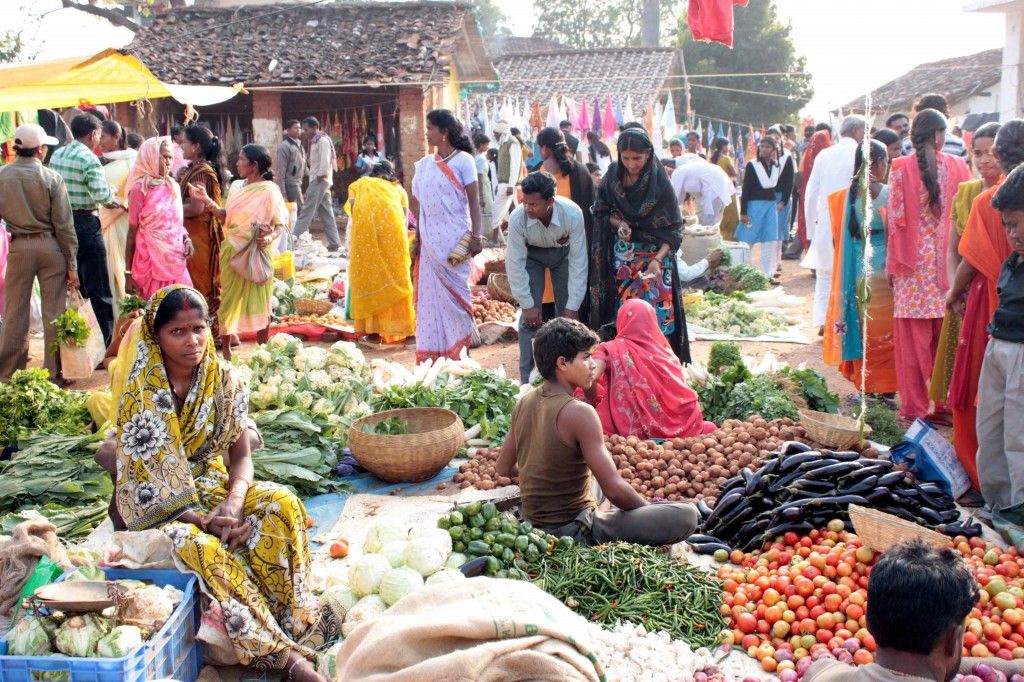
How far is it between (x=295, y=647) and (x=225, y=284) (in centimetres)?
544

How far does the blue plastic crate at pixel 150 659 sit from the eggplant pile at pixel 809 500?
226 centimetres

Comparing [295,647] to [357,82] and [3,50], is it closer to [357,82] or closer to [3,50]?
[357,82]

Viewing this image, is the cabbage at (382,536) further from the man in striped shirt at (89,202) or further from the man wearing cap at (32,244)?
the man in striped shirt at (89,202)

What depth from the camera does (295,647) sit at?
3.47m

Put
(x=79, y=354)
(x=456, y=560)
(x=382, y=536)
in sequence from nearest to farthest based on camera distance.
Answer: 1. (x=456, y=560)
2. (x=382, y=536)
3. (x=79, y=354)

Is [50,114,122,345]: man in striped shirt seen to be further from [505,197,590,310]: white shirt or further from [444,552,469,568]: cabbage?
[444,552,469,568]: cabbage

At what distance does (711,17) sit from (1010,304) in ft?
20.7

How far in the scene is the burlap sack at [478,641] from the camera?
1956 millimetres

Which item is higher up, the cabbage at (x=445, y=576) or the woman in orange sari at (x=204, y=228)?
the woman in orange sari at (x=204, y=228)

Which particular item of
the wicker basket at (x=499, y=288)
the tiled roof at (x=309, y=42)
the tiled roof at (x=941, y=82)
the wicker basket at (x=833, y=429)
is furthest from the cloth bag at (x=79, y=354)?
the tiled roof at (x=941, y=82)

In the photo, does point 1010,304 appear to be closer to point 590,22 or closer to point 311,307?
point 311,307

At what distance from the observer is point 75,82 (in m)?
9.78

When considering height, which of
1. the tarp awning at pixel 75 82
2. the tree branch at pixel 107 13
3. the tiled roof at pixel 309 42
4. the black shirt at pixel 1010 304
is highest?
the tree branch at pixel 107 13

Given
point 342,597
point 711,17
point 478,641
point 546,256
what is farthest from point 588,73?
point 478,641
